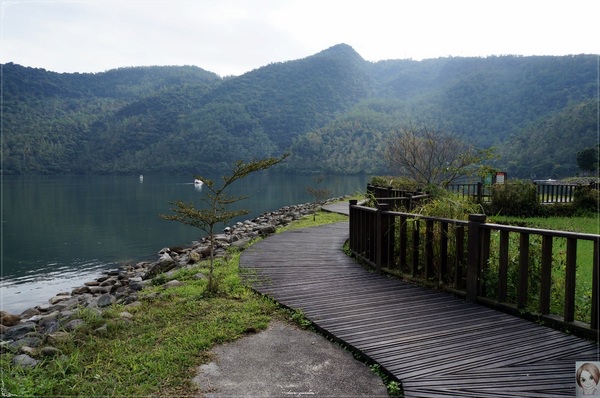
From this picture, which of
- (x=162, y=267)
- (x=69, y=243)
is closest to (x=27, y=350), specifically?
(x=162, y=267)

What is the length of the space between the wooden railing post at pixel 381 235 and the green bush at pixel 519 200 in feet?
33.3

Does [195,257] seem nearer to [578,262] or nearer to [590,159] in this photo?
[578,262]

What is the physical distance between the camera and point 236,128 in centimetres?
11806

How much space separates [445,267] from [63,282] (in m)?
13.0

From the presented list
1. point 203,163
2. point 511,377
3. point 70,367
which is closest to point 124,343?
point 70,367

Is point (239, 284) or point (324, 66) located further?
point (324, 66)

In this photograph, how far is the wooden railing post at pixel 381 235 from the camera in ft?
22.0

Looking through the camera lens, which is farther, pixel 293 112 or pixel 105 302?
pixel 293 112

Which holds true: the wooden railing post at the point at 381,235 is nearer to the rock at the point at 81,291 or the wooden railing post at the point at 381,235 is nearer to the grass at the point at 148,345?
the grass at the point at 148,345

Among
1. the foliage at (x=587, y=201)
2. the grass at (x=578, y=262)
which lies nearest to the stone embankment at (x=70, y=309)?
the grass at (x=578, y=262)

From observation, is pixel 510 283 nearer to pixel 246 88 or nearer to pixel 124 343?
pixel 124 343

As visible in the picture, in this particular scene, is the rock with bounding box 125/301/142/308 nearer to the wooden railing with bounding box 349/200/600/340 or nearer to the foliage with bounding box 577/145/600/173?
the wooden railing with bounding box 349/200/600/340

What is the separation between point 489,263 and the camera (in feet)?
16.9

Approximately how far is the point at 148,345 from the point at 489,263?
13.3ft
